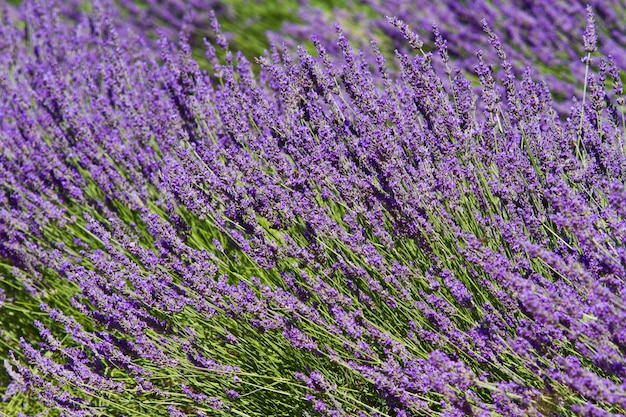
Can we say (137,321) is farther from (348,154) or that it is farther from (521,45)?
(521,45)

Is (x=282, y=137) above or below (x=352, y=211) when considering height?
above

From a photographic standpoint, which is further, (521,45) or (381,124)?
(521,45)

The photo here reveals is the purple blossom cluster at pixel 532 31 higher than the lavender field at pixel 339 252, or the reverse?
the purple blossom cluster at pixel 532 31

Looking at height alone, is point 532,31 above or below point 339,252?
above

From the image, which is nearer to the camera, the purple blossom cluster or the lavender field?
the lavender field

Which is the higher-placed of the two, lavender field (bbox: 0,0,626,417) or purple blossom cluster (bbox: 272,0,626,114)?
purple blossom cluster (bbox: 272,0,626,114)

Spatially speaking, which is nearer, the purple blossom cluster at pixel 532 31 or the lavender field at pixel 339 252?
the lavender field at pixel 339 252

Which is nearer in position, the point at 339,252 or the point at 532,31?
the point at 339,252

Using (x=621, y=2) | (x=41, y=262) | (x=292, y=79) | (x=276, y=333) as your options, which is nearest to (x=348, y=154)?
(x=292, y=79)
